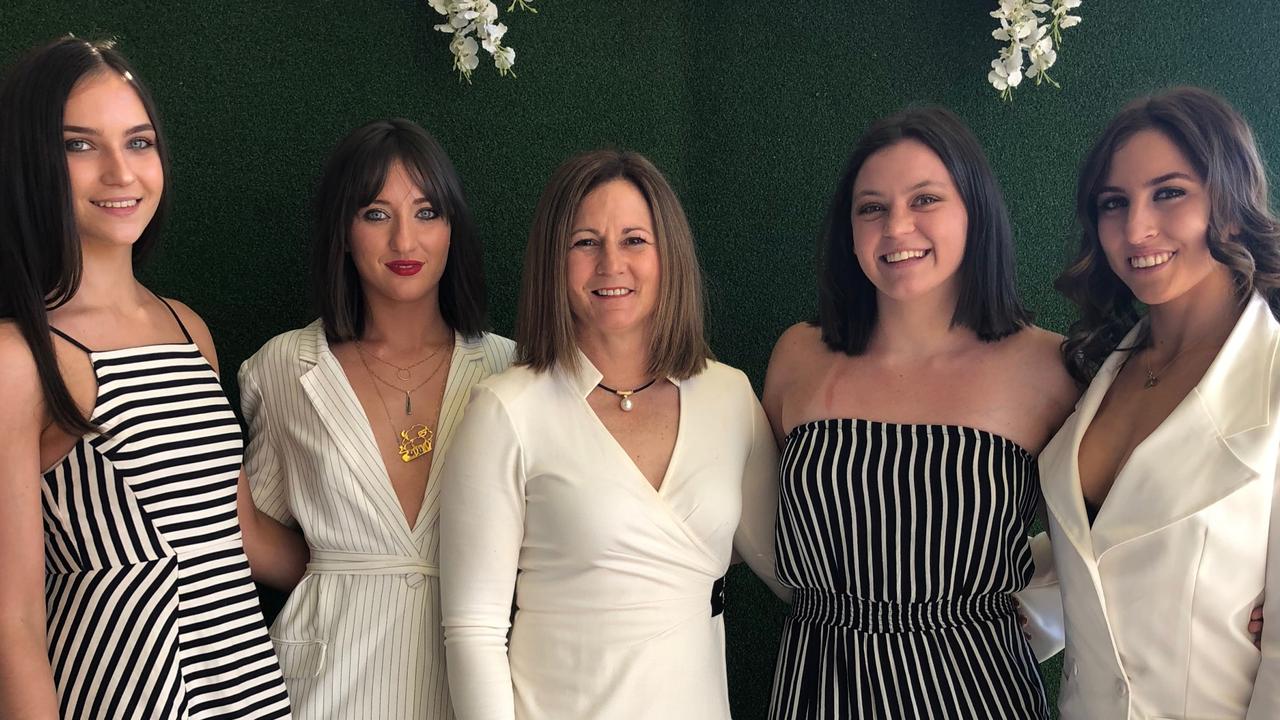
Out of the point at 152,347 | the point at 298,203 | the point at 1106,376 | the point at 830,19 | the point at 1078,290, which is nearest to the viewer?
the point at 152,347

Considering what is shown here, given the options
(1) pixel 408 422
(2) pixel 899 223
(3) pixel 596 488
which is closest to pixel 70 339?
(1) pixel 408 422

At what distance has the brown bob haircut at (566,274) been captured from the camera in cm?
191

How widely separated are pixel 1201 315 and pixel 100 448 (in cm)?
197

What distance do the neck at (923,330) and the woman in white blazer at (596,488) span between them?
439 millimetres

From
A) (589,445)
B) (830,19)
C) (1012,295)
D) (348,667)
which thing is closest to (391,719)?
(348,667)

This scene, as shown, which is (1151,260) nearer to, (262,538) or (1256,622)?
(1256,622)

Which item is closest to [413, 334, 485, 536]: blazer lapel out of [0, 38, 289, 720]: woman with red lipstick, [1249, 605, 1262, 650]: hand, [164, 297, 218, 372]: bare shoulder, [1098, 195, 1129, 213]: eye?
[0, 38, 289, 720]: woman with red lipstick

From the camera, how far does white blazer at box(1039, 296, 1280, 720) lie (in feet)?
5.16

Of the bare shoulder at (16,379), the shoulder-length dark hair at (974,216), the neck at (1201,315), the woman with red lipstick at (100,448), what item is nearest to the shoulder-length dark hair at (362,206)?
the woman with red lipstick at (100,448)

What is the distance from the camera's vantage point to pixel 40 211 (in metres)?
1.62

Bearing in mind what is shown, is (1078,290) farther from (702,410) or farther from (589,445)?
(589,445)

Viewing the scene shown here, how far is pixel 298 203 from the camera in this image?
99.1 inches

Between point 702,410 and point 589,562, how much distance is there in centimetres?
40

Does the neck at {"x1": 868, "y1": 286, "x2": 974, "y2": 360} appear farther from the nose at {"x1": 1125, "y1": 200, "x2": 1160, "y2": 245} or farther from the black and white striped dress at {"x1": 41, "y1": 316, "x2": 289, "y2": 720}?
the black and white striped dress at {"x1": 41, "y1": 316, "x2": 289, "y2": 720}
